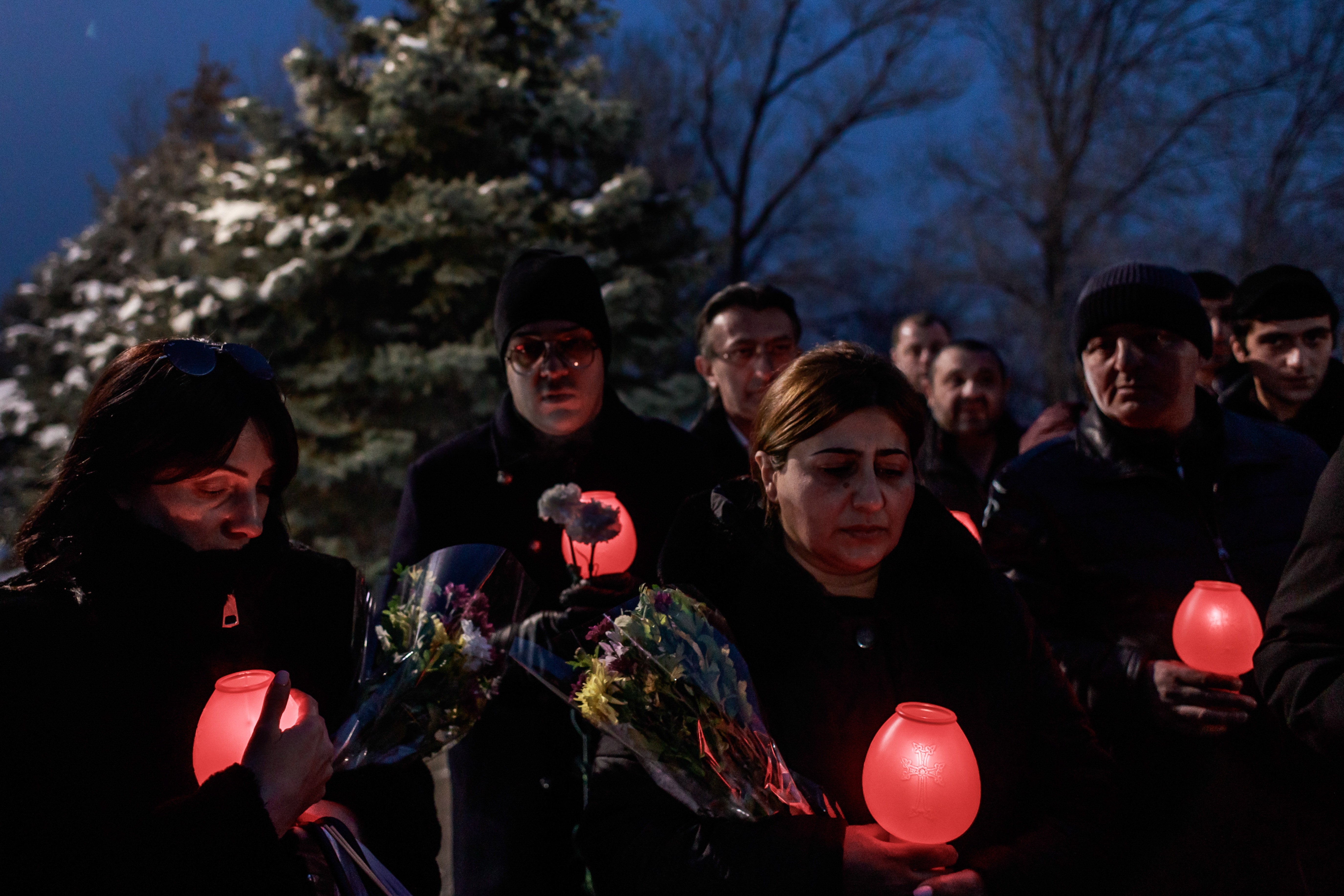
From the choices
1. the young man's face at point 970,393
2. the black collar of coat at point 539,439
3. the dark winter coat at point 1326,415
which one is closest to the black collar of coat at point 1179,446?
the dark winter coat at point 1326,415

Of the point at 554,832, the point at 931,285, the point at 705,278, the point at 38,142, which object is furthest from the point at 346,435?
the point at 38,142

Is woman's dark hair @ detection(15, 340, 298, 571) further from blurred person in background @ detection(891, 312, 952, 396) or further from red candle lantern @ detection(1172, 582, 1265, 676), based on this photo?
blurred person in background @ detection(891, 312, 952, 396)

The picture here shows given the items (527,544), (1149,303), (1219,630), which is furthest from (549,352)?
(1219,630)

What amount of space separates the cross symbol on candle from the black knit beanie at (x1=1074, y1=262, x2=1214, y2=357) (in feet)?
5.74

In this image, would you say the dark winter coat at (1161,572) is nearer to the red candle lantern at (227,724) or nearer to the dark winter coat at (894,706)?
the dark winter coat at (894,706)

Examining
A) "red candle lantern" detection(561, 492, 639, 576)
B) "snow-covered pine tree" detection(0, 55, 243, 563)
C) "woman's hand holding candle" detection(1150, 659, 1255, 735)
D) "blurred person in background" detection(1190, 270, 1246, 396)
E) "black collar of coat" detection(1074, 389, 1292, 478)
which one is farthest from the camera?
"snow-covered pine tree" detection(0, 55, 243, 563)

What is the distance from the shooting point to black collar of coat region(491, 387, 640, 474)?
10.7ft

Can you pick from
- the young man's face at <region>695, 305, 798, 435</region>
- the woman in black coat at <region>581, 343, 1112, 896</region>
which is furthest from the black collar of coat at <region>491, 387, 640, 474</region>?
the woman in black coat at <region>581, 343, 1112, 896</region>

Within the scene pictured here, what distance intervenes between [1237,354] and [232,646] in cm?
425

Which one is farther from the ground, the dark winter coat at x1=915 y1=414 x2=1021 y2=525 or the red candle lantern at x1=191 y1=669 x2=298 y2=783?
the dark winter coat at x1=915 y1=414 x2=1021 y2=525

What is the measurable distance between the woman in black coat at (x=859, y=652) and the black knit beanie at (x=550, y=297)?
1.27 meters

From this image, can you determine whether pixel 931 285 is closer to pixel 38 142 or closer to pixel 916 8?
pixel 916 8

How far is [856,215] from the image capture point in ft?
67.2

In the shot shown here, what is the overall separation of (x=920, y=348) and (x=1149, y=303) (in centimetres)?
341
